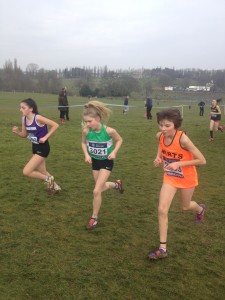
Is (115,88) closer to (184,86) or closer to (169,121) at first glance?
(184,86)

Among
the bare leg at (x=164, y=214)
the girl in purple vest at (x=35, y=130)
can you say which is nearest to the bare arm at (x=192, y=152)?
the bare leg at (x=164, y=214)

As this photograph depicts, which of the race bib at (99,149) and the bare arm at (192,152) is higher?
the bare arm at (192,152)

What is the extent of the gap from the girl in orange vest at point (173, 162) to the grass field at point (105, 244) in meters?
0.42

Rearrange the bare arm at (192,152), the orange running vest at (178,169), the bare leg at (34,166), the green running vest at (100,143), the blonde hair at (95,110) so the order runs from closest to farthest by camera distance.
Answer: the bare arm at (192,152) < the orange running vest at (178,169) < the blonde hair at (95,110) < the green running vest at (100,143) < the bare leg at (34,166)

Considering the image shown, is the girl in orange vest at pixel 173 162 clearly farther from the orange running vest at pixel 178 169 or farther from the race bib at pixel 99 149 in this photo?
the race bib at pixel 99 149

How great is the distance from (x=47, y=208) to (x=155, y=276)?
2.67 meters

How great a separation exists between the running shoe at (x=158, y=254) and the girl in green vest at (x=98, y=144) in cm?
121

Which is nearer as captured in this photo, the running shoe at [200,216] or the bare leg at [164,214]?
the bare leg at [164,214]

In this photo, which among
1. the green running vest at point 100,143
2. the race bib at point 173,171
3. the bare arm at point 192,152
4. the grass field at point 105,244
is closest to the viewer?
the grass field at point 105,244

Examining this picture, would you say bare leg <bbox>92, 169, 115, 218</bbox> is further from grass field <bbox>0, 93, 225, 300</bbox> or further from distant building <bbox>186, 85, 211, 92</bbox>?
distant building <bbox>186, 85, 211, 92</bbox>

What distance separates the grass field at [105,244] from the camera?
3537 mm

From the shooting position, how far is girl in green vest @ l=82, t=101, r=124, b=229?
4.96 metres

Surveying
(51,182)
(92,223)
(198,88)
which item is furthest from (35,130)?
(198,88)

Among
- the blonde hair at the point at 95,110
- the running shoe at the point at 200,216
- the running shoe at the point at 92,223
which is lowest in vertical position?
the running shoe at the point at 92,223
